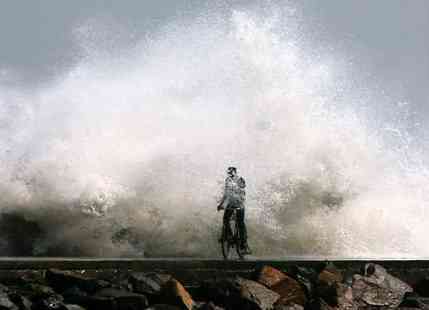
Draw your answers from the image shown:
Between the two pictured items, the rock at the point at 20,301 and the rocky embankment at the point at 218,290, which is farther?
→ the rocky embankment at the point at 218,290

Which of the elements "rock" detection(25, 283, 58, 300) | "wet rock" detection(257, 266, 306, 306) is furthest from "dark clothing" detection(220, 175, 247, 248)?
"rock" detection(25, 283, 58, 300)

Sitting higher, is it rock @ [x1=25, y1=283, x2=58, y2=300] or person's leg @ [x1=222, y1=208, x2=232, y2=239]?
person's leg @ [x1=222, y1=208, x2=232, y2=239]

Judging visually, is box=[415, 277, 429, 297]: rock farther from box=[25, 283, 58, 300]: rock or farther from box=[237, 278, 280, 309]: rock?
box=[25, 283, 58, 300]: rock

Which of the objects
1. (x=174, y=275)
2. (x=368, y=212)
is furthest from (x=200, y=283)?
(x=368, y=212)

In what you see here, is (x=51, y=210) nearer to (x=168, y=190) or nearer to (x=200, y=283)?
(x=168, y=190)

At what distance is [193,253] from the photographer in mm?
18797

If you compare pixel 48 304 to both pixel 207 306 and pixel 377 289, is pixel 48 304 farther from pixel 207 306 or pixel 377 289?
pixel 377 289

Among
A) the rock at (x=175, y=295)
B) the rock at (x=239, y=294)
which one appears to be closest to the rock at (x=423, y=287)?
the rock at (x=239, y=294)

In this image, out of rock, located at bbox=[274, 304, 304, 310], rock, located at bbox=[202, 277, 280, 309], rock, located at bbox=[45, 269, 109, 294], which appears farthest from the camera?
rock, located at bbox=[274, 304, 304, 310]

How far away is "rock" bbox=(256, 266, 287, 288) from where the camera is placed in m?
10.7

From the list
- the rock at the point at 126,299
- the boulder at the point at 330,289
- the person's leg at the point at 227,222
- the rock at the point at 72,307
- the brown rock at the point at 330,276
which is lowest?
the rock at the point at 72,307

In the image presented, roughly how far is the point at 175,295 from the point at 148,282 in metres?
0.55

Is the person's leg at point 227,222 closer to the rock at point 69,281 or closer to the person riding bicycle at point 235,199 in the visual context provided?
the person riding bicycle at point 235,199

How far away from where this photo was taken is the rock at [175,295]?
9.39m
